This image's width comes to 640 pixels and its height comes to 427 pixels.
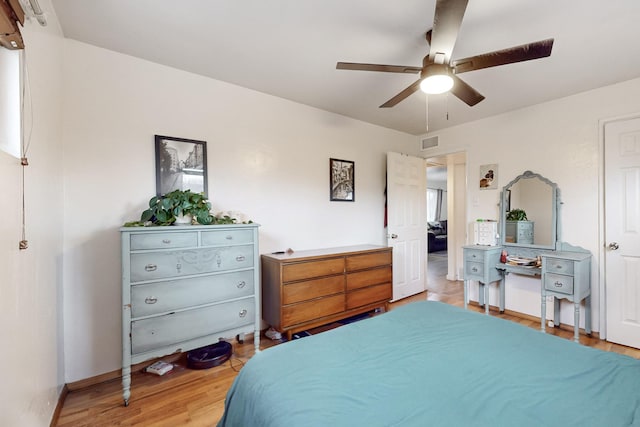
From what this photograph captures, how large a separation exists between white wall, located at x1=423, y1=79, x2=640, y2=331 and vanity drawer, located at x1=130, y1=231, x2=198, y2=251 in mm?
3459

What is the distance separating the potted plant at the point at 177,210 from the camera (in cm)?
206

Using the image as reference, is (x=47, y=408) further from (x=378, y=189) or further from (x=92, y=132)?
(x=378, y=189)

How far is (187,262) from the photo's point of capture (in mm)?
2072

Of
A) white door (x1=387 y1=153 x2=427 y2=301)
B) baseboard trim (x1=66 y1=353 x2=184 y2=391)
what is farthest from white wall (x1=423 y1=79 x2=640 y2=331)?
baseboard trim (x1=66 y1=353 x2=184 y2=391)

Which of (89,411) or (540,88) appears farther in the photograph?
(540,88)

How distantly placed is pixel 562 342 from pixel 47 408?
9.00ft

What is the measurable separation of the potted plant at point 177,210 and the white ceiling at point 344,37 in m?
1.15

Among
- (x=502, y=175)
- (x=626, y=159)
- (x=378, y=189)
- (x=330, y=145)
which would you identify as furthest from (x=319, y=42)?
(x=626, y=159)

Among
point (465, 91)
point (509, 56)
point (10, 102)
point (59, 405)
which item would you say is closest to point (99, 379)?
point (59, 405)

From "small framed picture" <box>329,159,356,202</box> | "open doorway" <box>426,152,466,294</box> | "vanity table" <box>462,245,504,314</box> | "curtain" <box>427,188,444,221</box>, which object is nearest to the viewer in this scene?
"vanity table" <box>462,245,504,314</box>

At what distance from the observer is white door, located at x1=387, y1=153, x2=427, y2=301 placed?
387cm

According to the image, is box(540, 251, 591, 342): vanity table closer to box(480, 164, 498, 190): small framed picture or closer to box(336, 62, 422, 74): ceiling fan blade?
box(480, 164, 498, 190): small framed picture

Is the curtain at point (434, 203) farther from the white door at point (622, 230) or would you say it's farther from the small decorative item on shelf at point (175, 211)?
the small decorative item on shelf at point (175, 211)

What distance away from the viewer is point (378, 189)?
13.1 feet
